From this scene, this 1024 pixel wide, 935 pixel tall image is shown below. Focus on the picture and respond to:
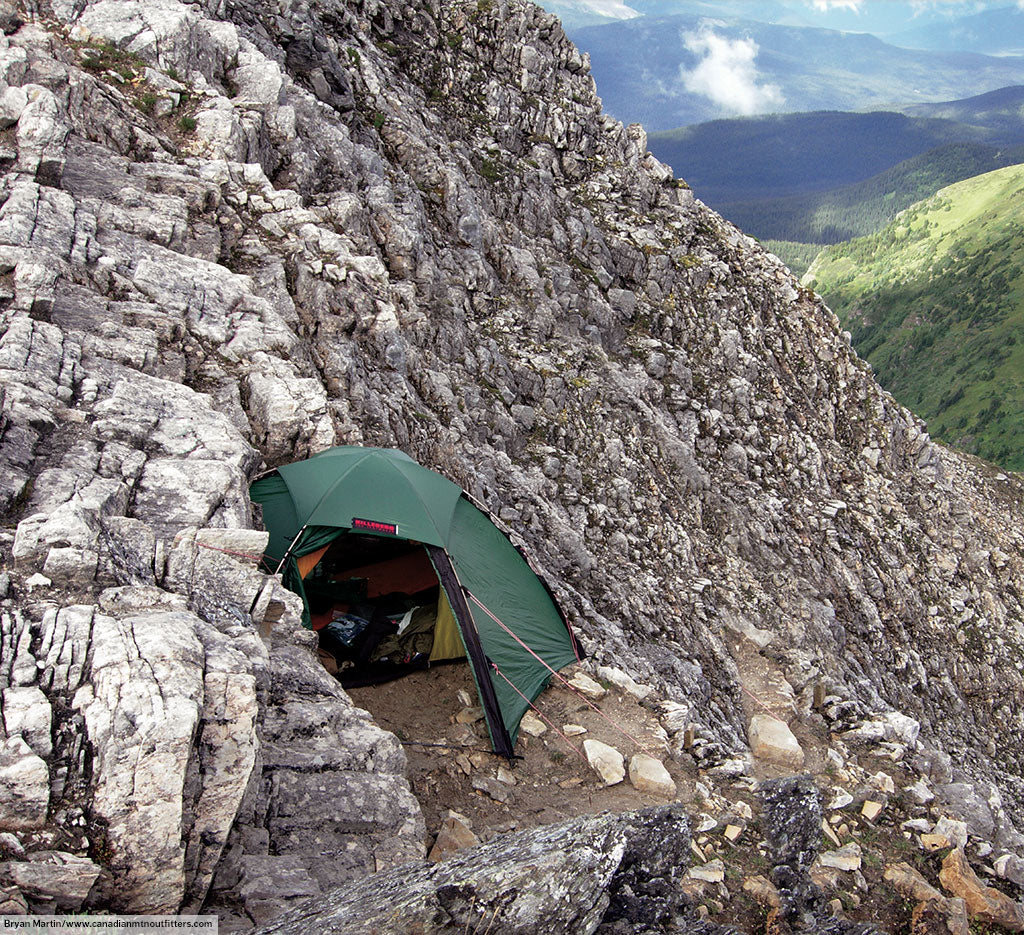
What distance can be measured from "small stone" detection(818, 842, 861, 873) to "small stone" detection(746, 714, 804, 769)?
10.2ft

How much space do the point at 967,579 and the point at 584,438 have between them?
2718 cm

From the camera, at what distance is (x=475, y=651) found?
1359cm

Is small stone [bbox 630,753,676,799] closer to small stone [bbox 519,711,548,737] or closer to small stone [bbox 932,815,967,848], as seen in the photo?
small stone [bbox 519,711,548,737]

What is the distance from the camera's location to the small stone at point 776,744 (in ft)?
51.6

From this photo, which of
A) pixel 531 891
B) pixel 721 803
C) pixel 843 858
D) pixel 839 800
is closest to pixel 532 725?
pixel 721 803

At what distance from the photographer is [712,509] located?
30.7 metres

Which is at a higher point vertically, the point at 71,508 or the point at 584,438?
the point at 71,508

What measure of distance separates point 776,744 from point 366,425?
1209 centimetres

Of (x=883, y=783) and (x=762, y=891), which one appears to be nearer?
(x=762, y=891)

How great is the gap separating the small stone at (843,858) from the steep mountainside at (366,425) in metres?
1.05

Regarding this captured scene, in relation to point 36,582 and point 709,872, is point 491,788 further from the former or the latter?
point 36,582

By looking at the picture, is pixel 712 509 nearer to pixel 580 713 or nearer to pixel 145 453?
pixel 580 713

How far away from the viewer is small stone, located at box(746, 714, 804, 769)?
15.7m

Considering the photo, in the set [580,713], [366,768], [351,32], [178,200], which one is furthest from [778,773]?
[351,32]
